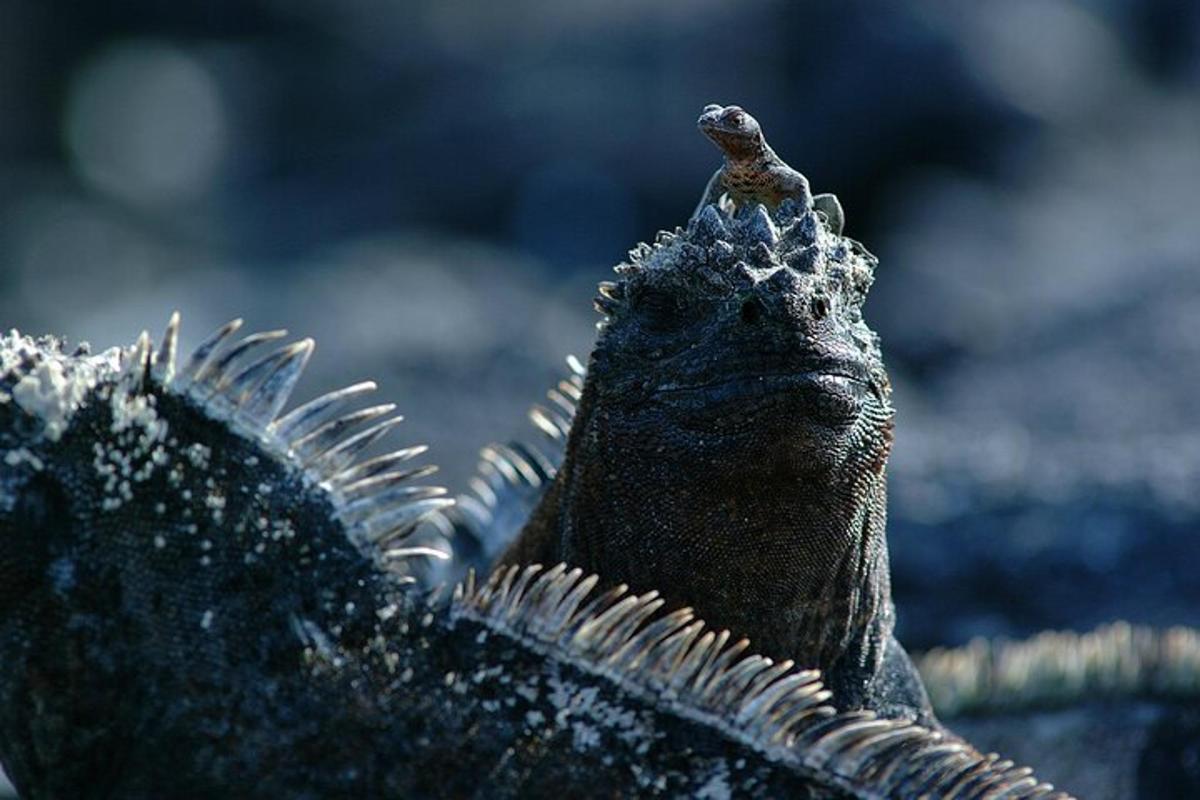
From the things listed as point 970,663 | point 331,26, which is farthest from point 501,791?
point 331,26

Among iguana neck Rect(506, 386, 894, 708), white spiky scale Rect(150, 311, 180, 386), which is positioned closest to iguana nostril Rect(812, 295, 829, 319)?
iguana neck Rect(506, 386, 894, 708)

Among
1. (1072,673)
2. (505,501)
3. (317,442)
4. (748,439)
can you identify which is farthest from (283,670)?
(1072,673)

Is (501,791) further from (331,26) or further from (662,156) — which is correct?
(331,26)

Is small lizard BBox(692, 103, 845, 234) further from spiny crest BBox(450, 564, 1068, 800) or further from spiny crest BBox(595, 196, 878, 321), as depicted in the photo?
spiny crest BBox(450, 564, 1068, 800)

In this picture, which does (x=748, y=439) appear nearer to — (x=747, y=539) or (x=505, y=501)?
(x=747, y=539)

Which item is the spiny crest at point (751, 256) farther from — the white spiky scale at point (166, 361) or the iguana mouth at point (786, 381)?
the white spiky scale at point (166, 361)

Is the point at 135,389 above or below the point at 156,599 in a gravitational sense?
above

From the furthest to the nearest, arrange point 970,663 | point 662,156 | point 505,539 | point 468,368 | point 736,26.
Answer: point 736,26 < point 662,156 < point 468,368 < point 970,663 < point 505,539
